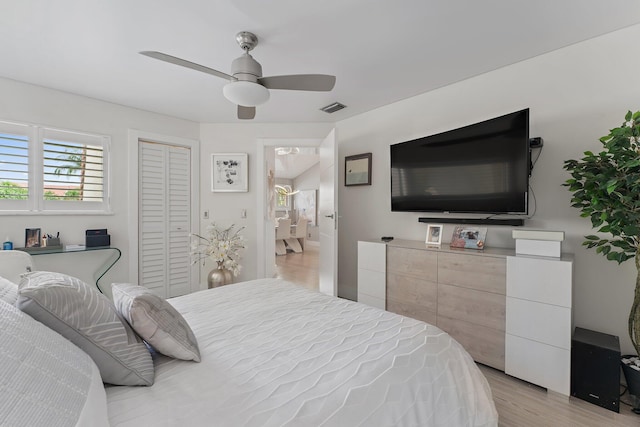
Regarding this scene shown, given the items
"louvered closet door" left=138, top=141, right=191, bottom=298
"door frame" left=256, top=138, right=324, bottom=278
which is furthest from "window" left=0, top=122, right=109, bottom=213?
"door frame" left=256, top=138, right=324, bottom=278

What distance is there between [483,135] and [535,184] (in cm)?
57

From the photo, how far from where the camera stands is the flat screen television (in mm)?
2061

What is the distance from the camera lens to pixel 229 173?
12.9 ft

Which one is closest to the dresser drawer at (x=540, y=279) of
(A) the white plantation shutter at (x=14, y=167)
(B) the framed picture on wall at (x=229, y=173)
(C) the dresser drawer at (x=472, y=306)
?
(C) the dresser drawer at (x=472, y=306)

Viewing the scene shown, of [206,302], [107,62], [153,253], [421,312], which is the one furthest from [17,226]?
[421,312]

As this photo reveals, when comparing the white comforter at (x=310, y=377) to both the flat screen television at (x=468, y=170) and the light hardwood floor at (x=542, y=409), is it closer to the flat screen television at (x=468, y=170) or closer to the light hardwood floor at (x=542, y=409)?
the light hardwood floor at (x=542, y=409)

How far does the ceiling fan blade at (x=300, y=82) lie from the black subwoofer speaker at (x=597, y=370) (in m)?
2.29

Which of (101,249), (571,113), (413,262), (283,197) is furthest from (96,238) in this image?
(283,197)

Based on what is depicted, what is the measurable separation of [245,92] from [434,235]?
204 cm

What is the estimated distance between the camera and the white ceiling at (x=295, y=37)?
5.61 feet

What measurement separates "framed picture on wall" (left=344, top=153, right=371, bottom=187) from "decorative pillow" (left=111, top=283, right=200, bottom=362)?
2.87 meters

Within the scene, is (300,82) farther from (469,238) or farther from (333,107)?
(469,238)

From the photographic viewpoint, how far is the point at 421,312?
8.16 feet

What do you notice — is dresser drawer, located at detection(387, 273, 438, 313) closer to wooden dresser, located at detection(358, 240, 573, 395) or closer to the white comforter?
wooden dresser, located at detection(358, 240, 573, 395)
